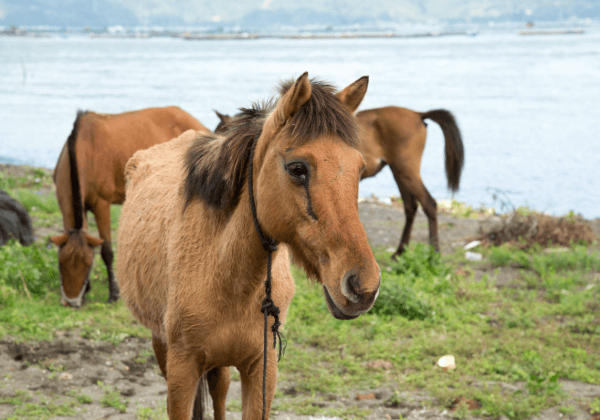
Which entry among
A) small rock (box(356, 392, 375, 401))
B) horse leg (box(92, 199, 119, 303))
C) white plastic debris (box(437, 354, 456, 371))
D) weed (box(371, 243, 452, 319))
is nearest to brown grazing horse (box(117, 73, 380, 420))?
small rock (box(356, 392, 375, 401))

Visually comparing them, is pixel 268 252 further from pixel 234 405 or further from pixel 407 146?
pixel 407 146

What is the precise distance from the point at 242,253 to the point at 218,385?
1.42m

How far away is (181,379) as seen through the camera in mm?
2393

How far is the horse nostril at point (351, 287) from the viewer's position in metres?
1.63

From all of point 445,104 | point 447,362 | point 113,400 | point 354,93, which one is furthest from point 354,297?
point 445,104

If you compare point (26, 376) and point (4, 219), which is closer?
point (26, 376)

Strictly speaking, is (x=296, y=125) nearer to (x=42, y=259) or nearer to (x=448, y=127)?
(x=42, y=259)

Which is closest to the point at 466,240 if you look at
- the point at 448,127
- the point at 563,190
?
the point at 448,127

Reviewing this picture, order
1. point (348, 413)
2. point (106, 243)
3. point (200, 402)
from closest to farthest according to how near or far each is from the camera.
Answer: point (200, 402) < point (348, 413) < point (106, 243)

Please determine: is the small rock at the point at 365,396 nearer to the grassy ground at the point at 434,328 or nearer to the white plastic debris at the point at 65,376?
the grassy ground at the point at 434,328

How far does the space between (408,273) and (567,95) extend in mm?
22358

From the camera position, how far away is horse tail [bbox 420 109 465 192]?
7.95m

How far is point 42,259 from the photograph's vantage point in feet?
20.6

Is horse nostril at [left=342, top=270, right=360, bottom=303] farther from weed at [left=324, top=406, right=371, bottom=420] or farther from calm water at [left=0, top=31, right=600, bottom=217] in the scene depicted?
weed at [left=324, top=406, right=371, bottom=420]
